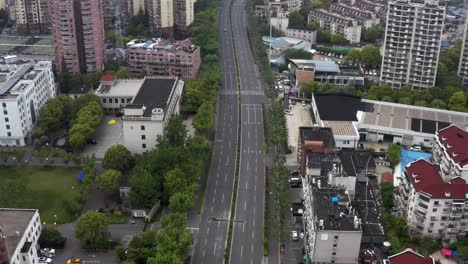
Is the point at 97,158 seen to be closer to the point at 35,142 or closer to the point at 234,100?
the point at 35,142

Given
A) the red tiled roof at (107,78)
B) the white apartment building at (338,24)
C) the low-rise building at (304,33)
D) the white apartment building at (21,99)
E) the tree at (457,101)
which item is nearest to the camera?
the white apartment building at (21,99)

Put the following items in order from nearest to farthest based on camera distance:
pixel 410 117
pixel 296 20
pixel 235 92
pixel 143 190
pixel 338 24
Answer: pixel 143 190
pixel 410 117
pixel 235 92
pixel 338 24
pixel 296 20

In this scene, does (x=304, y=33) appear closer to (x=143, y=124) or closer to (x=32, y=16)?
(x=32, y=16)

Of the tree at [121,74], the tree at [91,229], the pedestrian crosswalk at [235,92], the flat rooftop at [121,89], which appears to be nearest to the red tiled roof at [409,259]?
the tree at [91,229]

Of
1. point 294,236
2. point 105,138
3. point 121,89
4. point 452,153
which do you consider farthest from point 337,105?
point 105,138

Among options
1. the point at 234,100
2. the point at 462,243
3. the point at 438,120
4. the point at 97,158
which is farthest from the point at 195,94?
the point at 462,243

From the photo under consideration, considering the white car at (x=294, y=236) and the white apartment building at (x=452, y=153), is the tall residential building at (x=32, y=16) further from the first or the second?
the white apartment building at (x=452, y=153)
